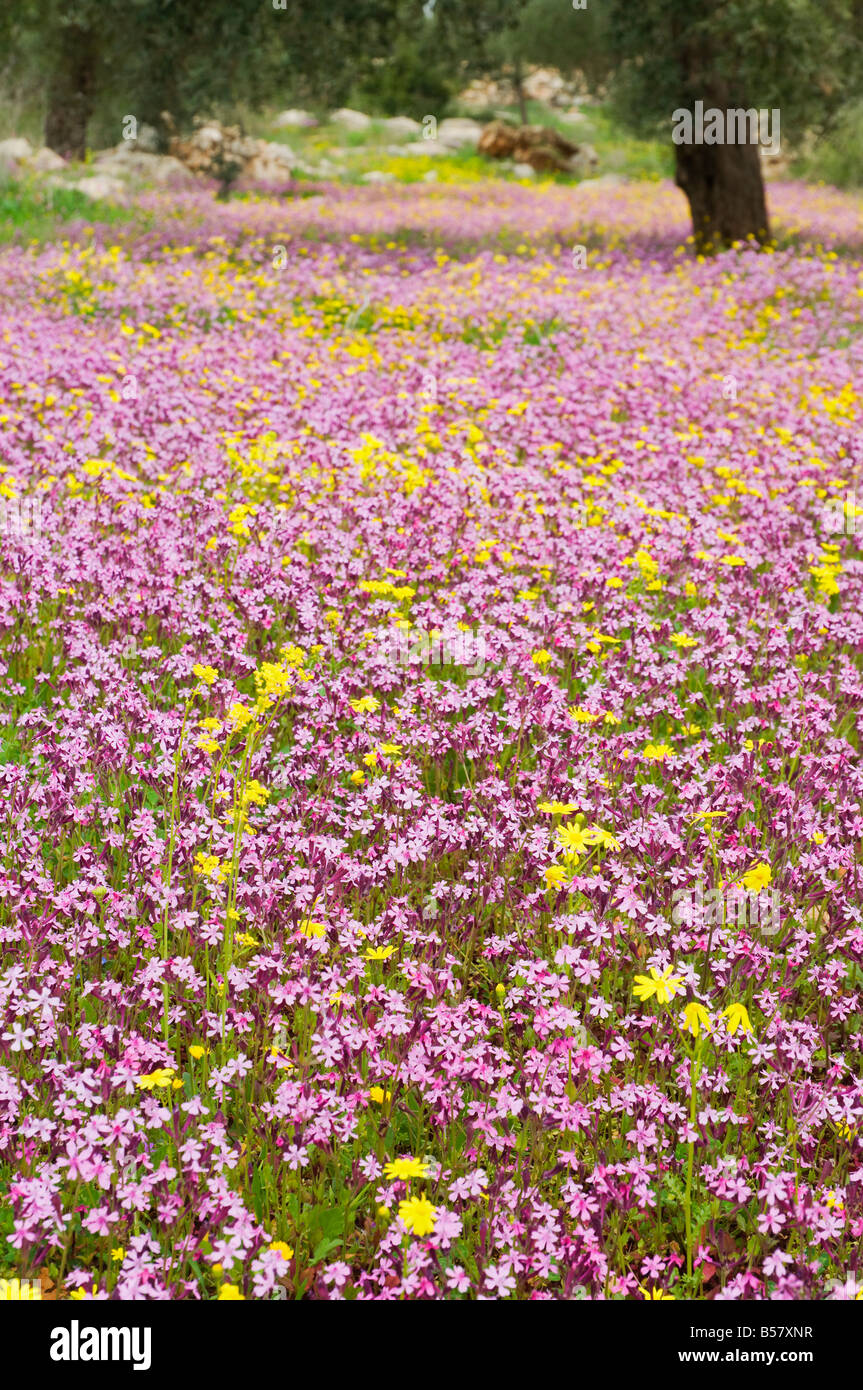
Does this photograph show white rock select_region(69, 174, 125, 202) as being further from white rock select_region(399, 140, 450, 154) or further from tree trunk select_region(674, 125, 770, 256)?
white rock select_region(399, 140, 450, 154)

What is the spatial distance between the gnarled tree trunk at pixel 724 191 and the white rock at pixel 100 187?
443 inches

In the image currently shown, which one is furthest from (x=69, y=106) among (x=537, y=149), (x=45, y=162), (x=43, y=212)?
(x=537, y=149)

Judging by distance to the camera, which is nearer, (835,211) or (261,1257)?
(261,1257)

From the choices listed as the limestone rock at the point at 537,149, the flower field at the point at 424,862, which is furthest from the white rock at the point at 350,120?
the flower field at the point at 424,862

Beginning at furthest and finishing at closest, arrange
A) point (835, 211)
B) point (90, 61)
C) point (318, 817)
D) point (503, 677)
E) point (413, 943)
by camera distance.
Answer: point (90, 61) < point (835, 211) < point (503, 677) < point (318, 817) < point (413, 943)

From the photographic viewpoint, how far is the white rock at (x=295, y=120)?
4400cm

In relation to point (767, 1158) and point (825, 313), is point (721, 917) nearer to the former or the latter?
point (767, 1158)

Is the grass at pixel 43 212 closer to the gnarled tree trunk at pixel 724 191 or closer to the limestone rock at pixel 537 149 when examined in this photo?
the gnarled tree trunk at pixel 724 191

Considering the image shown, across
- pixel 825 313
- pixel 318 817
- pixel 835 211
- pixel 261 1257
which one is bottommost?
pixel 261 1257

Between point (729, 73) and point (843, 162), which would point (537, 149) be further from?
point (729, 73)

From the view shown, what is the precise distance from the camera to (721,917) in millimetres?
3584

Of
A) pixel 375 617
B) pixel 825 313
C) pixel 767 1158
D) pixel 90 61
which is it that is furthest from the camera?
pixel 90 61

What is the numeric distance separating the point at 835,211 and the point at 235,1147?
1113 inches
